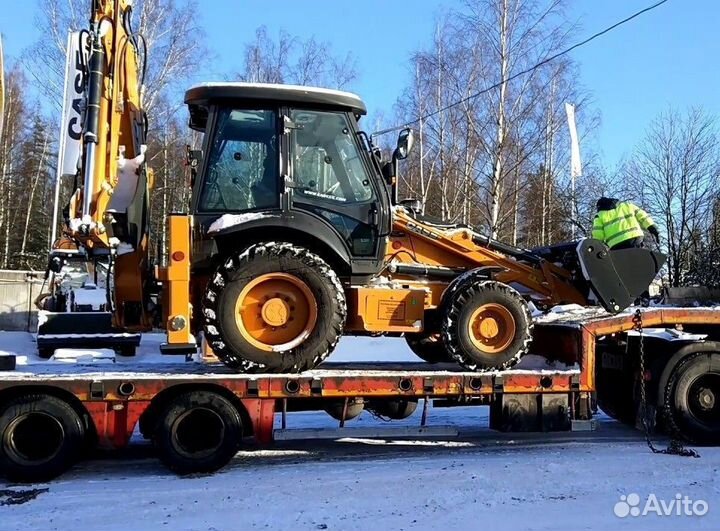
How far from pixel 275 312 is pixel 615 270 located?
3.54 m

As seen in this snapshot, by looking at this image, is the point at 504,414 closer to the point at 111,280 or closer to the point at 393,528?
the point at 393,528

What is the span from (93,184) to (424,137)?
2169 centimetres

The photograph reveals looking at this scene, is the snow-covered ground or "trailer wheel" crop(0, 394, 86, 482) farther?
"trailer wheel" crop(0, 394, 86, 482)

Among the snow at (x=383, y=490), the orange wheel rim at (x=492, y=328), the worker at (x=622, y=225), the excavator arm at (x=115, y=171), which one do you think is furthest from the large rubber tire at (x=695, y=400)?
the excavator arm at (x=115, y=171)

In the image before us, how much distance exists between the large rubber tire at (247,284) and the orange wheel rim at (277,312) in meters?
0.03

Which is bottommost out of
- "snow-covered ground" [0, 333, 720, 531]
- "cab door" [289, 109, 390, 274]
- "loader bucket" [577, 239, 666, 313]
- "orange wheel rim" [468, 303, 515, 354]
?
"snow-covered ground" [0, 333, 720, 531]

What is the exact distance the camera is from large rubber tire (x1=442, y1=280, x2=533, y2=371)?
20.9ft

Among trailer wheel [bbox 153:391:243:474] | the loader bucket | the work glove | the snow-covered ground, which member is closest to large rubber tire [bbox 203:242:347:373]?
trailer wheel [bbox 153:391:243:474]

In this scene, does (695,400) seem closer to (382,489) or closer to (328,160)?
(382,489)

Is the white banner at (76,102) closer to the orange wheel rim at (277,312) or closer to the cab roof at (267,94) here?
the cab roof at (267,94)

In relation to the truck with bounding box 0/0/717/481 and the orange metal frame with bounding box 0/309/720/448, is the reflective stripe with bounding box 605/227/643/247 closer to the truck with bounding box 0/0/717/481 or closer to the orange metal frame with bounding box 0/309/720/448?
the truck with bounding box 0/0/717/481

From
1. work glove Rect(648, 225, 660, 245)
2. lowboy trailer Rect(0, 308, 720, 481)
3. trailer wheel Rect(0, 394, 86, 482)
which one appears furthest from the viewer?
work glove Rect(648, 225, 660, 245)

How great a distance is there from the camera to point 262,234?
621 cm

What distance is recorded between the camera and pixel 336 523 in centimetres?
464
